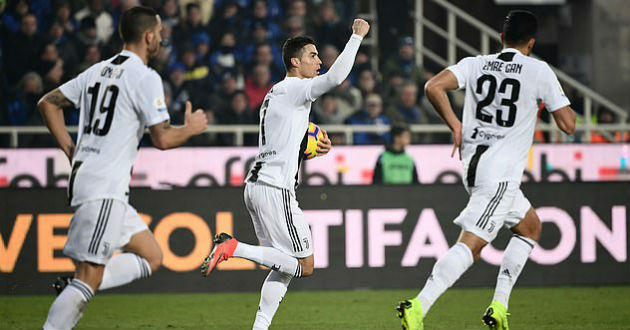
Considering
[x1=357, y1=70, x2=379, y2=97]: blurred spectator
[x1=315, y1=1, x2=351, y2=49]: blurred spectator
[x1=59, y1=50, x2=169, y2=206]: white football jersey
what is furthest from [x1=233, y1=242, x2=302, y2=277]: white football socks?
[x1=315, y1=1, x2=351, y2=49]: blurred spectator

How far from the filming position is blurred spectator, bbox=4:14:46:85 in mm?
15883

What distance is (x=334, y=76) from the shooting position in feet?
23.9

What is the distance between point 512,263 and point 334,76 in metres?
2.06

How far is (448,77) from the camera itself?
315 inches

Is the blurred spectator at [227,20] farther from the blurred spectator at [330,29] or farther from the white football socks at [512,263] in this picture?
the white football socks at [512,263]

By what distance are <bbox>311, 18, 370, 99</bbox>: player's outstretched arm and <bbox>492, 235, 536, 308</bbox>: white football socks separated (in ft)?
6.34

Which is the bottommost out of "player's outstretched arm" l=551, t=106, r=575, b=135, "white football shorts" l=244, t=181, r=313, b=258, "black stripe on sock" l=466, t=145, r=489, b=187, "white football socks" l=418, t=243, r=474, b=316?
"white football socks" l=418, t=243, r=474, b=316

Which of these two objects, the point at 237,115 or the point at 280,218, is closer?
the point at 280,218

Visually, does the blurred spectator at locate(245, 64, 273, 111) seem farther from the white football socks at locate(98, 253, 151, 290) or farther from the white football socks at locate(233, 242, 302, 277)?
the white football socks at locate(98, 253, 151, 290)

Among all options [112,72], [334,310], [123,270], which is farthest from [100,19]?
[123,270]

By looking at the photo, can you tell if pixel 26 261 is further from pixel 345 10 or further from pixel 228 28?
pixel 345 10

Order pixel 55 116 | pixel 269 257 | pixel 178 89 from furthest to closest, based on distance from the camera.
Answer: pixel 178 89 < pixel 269 257 < pixel 55 116

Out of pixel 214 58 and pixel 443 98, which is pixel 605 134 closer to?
pixel 214 58

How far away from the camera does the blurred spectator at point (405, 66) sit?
17.2 meters
